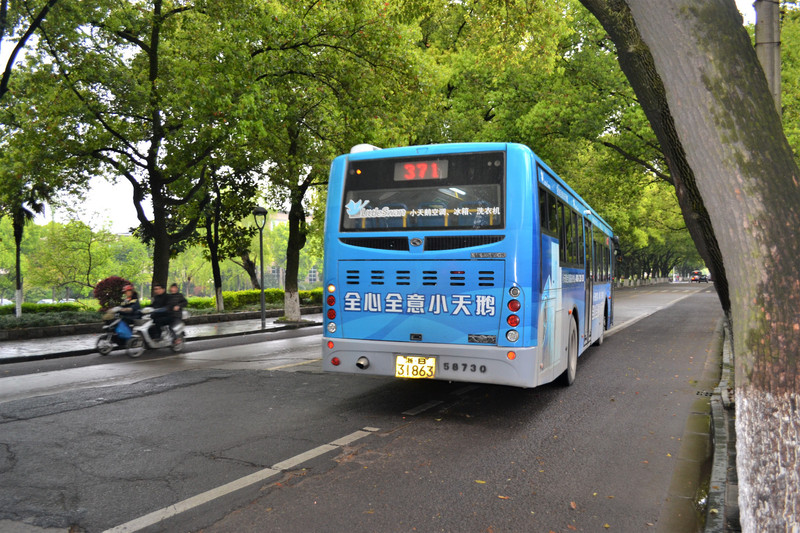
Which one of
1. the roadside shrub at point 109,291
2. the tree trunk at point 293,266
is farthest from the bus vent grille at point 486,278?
the roadside shrub at point 109,291

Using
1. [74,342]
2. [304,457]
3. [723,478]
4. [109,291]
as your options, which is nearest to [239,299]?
[109,291]

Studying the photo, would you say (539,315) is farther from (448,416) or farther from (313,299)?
(313,299)

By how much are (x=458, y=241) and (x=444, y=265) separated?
12.6 inches

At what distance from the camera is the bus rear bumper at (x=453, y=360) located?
256 inches

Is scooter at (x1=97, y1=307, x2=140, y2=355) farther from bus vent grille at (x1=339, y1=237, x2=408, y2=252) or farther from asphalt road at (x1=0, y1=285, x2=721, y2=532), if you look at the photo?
bus vent grille at (x1=339, y1=237, x2=408, y2=252)

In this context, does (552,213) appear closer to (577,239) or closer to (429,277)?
(429,277)

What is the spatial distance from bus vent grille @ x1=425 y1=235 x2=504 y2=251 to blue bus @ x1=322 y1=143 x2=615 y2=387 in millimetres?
12

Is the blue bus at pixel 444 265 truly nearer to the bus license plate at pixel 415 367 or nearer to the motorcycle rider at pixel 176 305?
the bus license plate at pixel 415 367

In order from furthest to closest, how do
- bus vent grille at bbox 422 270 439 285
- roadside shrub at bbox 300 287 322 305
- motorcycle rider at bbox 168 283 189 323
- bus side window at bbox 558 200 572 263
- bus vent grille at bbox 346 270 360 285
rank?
roadside shrub at bbox 300 287 322 305
motorcycle rider at bbox 168 283 189 323
bus side window at bbox 558 200 572 263
bus vent grille at bbox 346 270 360 285
bus vent grille at bbox 422 270 439 285

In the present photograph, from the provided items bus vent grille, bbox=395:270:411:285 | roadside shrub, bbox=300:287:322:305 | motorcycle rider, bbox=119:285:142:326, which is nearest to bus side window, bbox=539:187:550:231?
bus vent grille, bbox=395:270:411:285

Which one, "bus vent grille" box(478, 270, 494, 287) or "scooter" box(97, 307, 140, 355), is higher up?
"bus vent grille" box(478, 270, 494, 287)

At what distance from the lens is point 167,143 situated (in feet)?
61.1

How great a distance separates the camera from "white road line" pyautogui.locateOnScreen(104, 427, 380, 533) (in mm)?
3976

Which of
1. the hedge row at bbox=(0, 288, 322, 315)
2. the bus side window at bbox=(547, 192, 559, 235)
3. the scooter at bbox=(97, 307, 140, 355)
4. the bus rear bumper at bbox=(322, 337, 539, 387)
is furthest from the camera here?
the hedge row at bbox=(0, 288, 322, 315)
